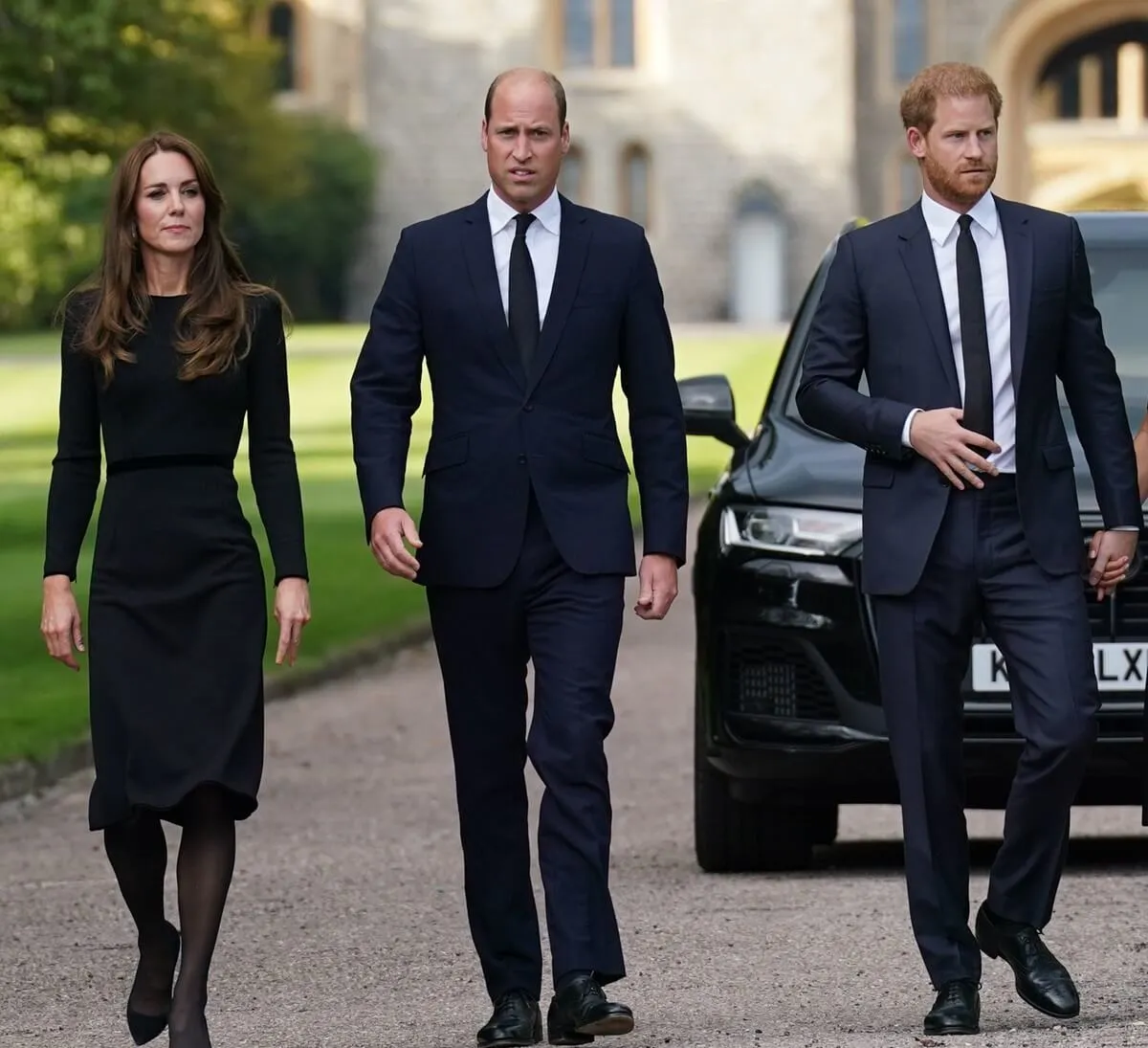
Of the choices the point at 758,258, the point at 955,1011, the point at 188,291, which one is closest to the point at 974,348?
the point at 955,1011

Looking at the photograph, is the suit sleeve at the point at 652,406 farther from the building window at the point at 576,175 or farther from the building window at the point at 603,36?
the building window at the point at 603,36

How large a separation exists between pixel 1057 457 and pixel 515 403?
3.43ft

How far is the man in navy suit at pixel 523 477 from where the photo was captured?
566cm

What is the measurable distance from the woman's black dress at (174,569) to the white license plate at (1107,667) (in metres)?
2.31

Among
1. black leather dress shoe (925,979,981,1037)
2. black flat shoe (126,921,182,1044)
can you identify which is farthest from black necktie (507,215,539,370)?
black leather dress shoe (925,979,981,1037)

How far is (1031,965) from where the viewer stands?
5.60 m

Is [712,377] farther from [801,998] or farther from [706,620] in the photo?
[801,998]

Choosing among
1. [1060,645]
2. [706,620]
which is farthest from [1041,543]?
[706,620]

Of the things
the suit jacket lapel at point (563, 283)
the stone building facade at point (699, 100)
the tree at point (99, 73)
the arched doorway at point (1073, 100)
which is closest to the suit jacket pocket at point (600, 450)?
the suit jacket lapel at point (563, 283)

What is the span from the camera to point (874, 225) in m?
5.82

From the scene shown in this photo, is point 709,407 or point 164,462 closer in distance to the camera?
point 164,462

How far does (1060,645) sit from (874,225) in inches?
35.5

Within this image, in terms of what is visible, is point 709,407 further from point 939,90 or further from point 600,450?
point 939,90

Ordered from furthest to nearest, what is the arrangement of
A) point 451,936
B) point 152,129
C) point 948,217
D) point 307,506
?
point 307,506 < point 152,129 < point 451,936 < point 948,217
